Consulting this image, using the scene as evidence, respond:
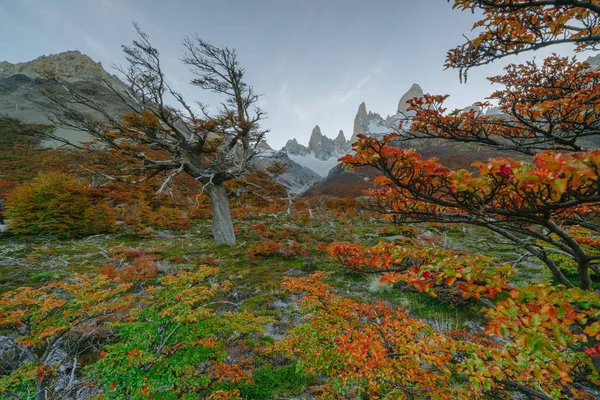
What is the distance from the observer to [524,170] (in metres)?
1.38

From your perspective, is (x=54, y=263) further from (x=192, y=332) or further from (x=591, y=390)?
(x=591, y=390)

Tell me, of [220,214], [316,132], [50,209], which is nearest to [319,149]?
[316,132]

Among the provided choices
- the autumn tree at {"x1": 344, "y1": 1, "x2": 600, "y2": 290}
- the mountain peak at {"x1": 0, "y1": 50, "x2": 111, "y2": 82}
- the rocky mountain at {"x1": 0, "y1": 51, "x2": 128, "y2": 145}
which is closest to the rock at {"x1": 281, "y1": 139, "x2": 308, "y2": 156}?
the rocky mountain at {"x1": 0, "y1": 51, "x2": 128, "y2": 145}

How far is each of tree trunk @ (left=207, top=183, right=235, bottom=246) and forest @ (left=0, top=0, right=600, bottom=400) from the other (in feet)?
0.32

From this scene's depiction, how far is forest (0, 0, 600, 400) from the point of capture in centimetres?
180

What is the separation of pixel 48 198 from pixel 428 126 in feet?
50.0

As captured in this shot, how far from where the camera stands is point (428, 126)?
3.87 meters

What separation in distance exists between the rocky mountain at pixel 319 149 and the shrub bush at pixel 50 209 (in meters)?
110

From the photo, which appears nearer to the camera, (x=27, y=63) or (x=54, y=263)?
(x=54, y=263)

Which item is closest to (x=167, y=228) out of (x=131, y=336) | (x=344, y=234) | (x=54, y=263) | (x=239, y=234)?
(x=239, y=234)

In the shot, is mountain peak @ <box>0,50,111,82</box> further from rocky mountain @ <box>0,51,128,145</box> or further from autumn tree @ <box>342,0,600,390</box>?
autumn tree @ <box>342,0,600,390</box>

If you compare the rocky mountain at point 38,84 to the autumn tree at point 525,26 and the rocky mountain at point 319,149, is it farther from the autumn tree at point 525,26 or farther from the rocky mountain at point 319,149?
the rocky mountain at point 319,149

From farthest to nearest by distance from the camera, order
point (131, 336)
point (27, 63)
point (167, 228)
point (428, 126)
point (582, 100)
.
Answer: point (27, 63) → point (167, 228) → point (428, 126) → point (582, 100) → point (131, 336)

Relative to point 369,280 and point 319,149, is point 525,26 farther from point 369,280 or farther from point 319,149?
point 319,149
